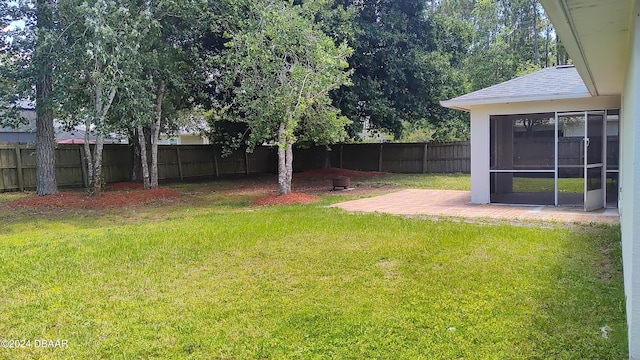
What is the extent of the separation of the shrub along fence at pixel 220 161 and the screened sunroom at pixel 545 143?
A: 673 centimetres

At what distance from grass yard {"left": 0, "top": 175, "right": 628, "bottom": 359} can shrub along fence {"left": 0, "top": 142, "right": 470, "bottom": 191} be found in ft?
25.7

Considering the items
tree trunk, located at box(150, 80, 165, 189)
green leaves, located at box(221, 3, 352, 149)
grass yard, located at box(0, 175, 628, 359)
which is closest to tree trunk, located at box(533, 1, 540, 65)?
green leaves, located at box(221, 3, 352, 149)

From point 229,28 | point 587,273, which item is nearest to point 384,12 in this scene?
point 229,28

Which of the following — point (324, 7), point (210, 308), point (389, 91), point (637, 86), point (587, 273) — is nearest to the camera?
point (637, 86)

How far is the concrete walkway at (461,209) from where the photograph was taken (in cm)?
801

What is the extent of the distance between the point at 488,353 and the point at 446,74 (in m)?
16.3

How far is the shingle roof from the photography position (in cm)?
869

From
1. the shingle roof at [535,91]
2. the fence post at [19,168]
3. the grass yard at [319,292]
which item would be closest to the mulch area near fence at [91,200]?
the fence post at [19,168]

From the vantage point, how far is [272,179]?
61.4ft

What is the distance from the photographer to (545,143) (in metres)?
9.52

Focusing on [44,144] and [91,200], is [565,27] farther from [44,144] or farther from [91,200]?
[44,144]

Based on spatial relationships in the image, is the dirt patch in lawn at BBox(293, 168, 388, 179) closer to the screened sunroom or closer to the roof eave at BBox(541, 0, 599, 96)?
the screened sunroom

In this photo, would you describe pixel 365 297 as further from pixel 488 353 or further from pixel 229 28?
pixel 229 28

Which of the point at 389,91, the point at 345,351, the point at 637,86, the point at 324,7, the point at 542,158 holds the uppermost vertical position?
the point at 324,7
